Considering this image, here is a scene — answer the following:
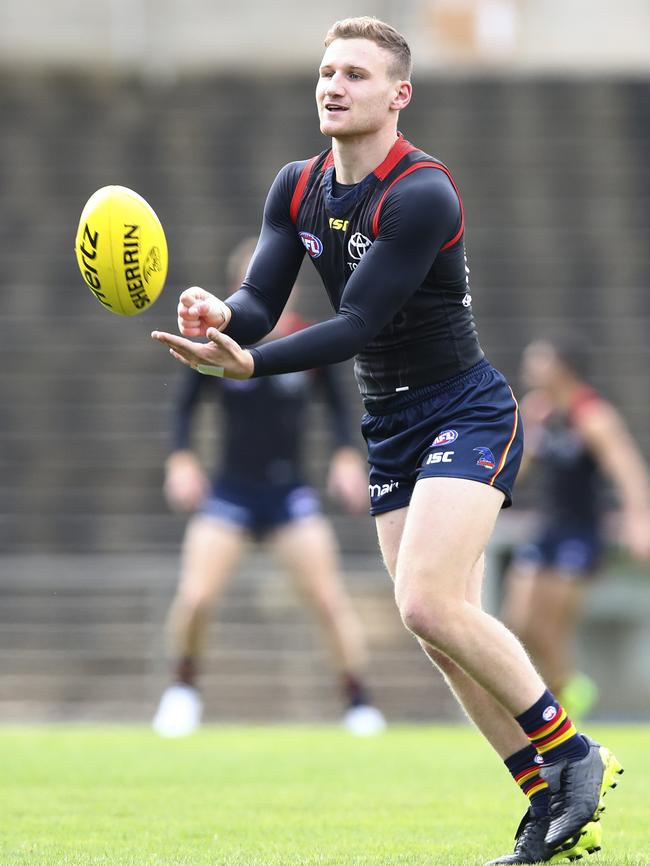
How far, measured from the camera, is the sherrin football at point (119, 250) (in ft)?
16.1

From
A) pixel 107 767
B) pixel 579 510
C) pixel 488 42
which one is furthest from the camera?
pixel 488 42

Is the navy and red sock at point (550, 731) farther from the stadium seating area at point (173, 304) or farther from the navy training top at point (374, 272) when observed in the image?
the stadium seating area at point (173, 304)

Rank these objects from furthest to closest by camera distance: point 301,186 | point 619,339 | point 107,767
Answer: point 619,339 → point 107,767 → point 301,186

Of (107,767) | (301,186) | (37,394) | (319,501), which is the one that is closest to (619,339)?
(319,501)

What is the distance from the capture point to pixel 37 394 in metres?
16.6

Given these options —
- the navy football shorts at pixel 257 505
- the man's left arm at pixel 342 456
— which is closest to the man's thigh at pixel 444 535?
the man's left arm at pixel 342 456

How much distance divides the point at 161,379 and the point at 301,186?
452 inches

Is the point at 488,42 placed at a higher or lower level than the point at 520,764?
higher

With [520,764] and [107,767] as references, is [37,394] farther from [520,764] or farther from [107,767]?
[520,764]

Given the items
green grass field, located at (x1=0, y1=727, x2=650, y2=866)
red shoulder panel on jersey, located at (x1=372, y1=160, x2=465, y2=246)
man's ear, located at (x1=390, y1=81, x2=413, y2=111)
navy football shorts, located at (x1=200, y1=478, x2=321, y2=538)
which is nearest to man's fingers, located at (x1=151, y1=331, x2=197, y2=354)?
red shoulder panel on jersey, located at (x1=372, y1=160, x2=465, y2=246)

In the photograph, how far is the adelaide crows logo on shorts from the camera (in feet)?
16.2

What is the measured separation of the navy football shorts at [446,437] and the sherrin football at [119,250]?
2.87ft

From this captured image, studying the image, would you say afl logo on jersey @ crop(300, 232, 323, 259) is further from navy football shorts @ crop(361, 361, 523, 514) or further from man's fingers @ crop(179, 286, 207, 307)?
man's fingers @ crop(179, 286, 207, 307)

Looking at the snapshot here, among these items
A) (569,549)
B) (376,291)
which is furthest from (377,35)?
(569,549)
